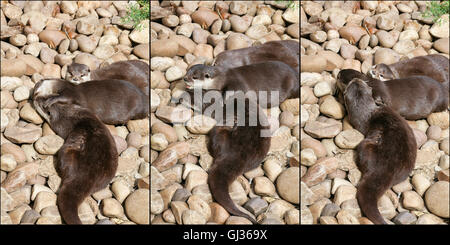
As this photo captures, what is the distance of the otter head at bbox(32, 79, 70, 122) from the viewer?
10.7ft

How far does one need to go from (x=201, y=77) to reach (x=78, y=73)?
78cm

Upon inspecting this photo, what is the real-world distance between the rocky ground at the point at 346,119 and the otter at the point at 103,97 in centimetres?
93

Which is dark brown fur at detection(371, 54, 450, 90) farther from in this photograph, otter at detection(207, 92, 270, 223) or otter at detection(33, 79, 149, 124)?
otter at detection(33, 79, 149, 124)

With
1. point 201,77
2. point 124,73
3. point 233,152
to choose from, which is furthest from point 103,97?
point 233,152

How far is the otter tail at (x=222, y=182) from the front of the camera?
2777 millimetres

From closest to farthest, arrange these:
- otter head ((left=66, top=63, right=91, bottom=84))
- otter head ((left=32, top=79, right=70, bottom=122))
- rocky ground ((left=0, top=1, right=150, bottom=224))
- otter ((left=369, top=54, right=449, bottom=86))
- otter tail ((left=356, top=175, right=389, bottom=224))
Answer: otter tail ((left=356, top=175, right=389, bottom=224)) → rocky ground ((left=0, top=1, right=150, bottom=224)) → otter head ((left=32, top=79, right=70, bottom=122)) → otter head ((left=66, top=63, right=91, bottom=84)) → otter ((left=369, top=54, right=449, bottom=86))

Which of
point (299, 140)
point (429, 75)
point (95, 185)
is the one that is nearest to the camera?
point (95, 185)

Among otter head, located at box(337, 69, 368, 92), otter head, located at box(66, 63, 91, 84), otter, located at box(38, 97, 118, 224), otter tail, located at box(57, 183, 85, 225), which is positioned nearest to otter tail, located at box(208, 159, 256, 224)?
otter, located at box(38, 97, 118, 224)

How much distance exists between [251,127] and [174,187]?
0.49 meters

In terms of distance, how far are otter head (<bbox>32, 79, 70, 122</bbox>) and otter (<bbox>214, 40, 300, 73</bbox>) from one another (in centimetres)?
94

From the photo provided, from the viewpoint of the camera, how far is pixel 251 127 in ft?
9.55
